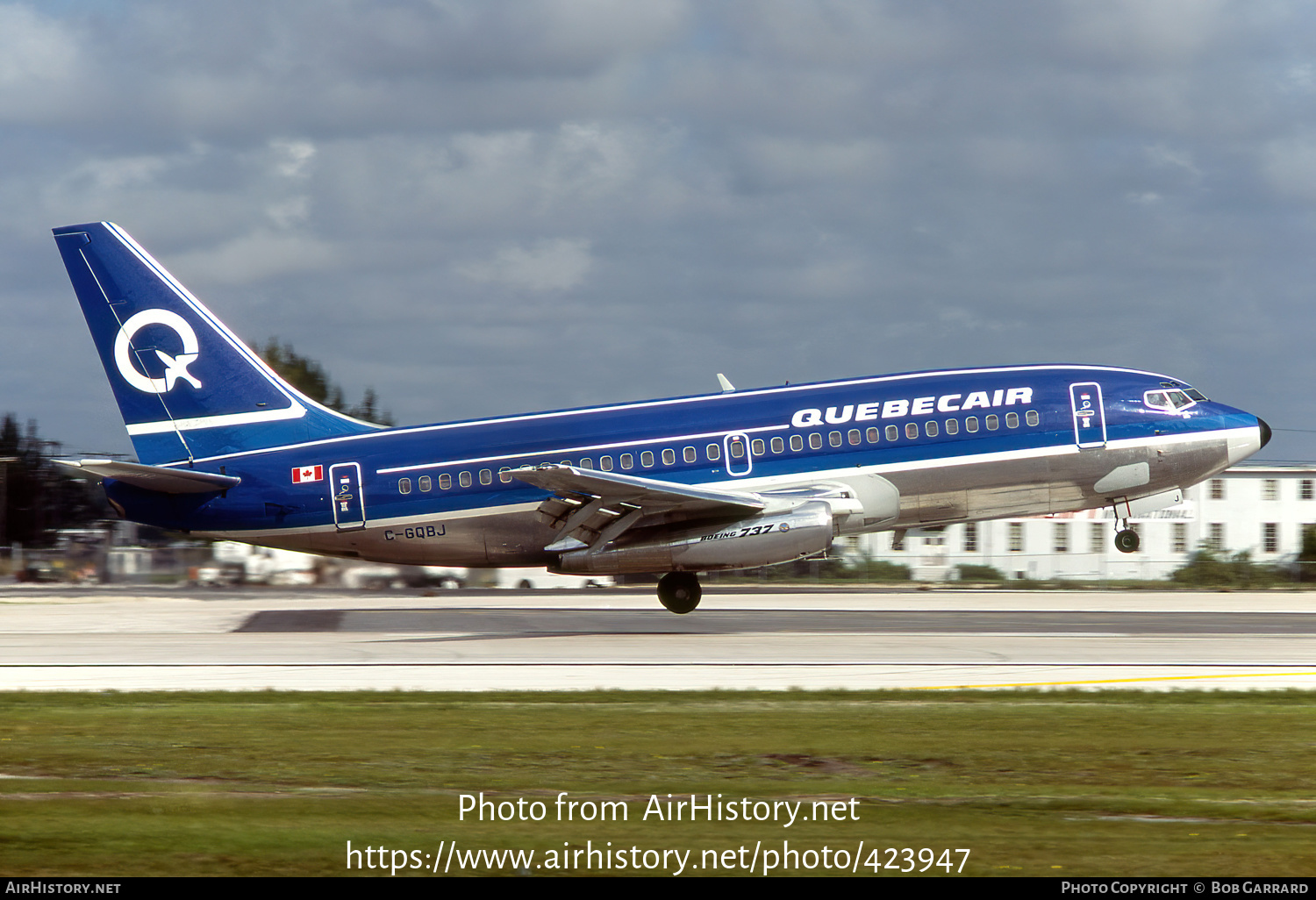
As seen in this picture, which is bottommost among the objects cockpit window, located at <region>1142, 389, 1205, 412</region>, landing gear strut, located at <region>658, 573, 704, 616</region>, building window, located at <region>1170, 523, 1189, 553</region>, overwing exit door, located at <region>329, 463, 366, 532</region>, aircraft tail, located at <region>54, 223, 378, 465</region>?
building window, located at <region>1170, 523, 1189, 553</region>

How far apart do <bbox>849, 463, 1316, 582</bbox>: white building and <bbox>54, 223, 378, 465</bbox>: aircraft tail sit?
5212 cm

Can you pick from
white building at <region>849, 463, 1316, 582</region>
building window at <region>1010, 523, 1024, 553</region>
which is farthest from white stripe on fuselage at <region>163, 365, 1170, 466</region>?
building window at <region>1010, 523, 1024, 553</region>

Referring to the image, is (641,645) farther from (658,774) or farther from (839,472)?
(658,774)

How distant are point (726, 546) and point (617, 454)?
3461 mm

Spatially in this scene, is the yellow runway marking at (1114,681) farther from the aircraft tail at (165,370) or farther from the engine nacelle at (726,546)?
the aircraft tail at (165,370)

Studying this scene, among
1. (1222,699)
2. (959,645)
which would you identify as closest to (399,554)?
(959,645)

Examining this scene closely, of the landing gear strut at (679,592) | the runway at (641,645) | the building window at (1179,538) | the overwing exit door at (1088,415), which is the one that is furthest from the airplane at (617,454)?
the building window at (1179,538)

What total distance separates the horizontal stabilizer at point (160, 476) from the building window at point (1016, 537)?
222 feet

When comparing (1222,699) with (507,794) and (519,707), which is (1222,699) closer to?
(519,707)

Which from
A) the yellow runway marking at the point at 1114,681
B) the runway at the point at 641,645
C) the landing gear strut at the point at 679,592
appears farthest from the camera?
the landing gear strut at the point at 679,592

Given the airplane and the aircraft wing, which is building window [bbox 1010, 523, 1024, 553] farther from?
the aircraft wing

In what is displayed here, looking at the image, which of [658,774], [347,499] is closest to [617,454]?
[347,499]

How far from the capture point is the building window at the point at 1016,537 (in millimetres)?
89188

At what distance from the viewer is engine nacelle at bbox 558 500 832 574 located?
28.5 m
